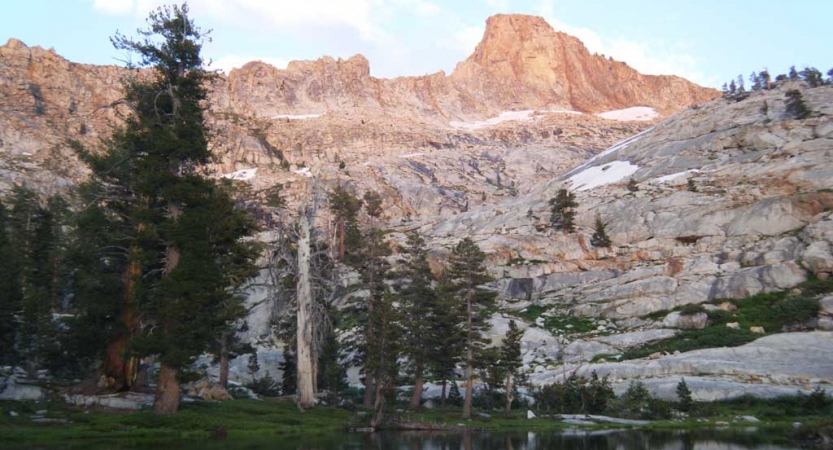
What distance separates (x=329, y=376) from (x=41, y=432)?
2732 centimetres

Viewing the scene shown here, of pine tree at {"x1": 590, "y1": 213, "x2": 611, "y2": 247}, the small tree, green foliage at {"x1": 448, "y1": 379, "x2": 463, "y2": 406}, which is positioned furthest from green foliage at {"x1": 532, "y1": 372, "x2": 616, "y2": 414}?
pine tree at {"x1": 590, "y1": 213, "x2": 611, "y2": 247}

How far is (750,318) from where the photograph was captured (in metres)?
56.6

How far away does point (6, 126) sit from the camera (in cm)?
14512

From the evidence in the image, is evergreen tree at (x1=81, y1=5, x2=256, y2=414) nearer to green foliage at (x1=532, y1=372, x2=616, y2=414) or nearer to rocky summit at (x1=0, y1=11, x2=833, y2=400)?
rocky summit at (x1=0, y1=11, x2=833, y2=400)

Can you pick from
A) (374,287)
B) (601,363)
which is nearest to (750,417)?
(601,363)

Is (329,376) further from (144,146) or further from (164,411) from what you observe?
(144,146)

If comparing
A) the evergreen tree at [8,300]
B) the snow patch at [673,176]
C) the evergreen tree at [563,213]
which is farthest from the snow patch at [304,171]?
the evergreen tree at [8,300]

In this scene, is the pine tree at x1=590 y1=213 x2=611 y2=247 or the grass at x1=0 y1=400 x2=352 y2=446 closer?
the grass at x1=0 y1=400 x2=352 y2=446

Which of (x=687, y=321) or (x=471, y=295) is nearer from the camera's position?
(x=471, y=295)

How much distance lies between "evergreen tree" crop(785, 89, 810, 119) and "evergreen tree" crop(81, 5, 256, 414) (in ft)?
341

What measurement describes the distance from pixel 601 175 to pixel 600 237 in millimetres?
34879

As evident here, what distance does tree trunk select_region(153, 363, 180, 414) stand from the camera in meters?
25.3

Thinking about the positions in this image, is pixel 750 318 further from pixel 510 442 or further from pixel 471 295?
pixel 510 442

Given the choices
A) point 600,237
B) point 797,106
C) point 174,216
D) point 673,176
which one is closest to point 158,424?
→ point 174,216
